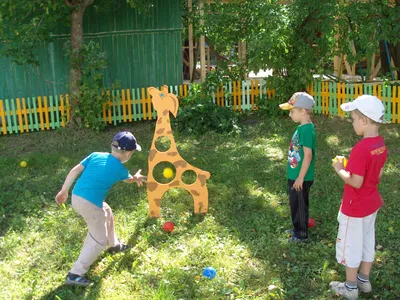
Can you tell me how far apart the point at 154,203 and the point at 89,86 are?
472cm

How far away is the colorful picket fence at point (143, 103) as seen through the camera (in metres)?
9.64

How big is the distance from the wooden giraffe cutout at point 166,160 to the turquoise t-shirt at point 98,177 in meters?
1.09

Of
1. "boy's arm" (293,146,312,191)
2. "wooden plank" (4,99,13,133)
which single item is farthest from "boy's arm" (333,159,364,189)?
"wooden plank" (4,99,13,133)

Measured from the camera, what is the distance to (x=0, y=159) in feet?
25.6

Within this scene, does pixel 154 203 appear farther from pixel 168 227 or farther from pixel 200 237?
pixel 200 237

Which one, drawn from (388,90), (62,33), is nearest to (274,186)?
(388,90)

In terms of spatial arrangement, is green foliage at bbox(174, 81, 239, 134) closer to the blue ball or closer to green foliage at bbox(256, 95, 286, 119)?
green foliage at bbox(256, 95, 286, 119)

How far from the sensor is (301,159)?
4.53 m

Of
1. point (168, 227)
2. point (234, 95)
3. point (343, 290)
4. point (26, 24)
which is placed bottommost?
point (343, 290)

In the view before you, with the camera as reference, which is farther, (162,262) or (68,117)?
(68,117)

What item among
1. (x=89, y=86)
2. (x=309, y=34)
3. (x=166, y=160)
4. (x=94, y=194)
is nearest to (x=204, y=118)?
(x=89, y=86)

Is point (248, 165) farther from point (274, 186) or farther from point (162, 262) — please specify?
point (162, 262)

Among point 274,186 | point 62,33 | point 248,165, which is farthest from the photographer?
point 62,33

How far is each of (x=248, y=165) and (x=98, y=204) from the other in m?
3.55
